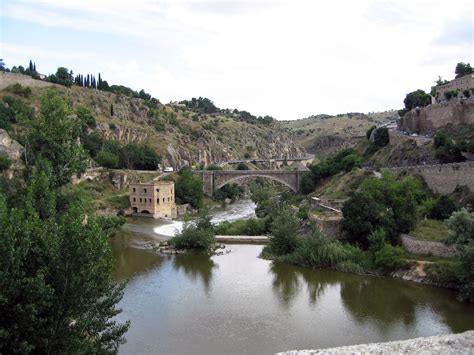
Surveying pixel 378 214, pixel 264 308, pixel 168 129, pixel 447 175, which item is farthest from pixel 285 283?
pixel 168 129

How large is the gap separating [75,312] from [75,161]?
12443mm

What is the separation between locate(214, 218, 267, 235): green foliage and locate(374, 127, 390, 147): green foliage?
21.2 meters

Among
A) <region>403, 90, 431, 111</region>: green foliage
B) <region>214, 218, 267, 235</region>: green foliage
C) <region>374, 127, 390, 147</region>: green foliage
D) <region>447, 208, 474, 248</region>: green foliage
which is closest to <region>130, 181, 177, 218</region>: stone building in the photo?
<region>214, 218, 267, 235</region>: green foliage

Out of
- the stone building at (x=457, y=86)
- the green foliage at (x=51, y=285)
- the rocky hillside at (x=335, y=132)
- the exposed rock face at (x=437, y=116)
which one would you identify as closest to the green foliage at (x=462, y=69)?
the stone building at (x=457, y=86)

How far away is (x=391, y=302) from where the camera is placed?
878 inches

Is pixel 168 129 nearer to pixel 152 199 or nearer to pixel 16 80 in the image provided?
pixel 16 80

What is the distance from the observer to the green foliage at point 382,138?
5322 centimetres

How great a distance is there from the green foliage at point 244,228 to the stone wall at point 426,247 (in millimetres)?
11707

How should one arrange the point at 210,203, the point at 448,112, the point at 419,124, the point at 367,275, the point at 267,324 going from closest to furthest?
1. the point at 267,324
2. the point at 367,275
3. the point at 448,112
4. the point at 419,124
5. the point at 210,203

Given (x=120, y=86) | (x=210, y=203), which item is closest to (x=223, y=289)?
(x=210, y=203)

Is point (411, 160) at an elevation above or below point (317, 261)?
above

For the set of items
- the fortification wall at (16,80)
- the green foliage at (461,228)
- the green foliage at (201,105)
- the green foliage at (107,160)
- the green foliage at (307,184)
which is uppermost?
the green foliage at (201,105)

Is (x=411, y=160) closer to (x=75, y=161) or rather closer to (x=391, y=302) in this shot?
(x=391, y=302)

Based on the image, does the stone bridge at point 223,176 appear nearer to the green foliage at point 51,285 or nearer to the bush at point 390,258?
the bush at point 390,258
